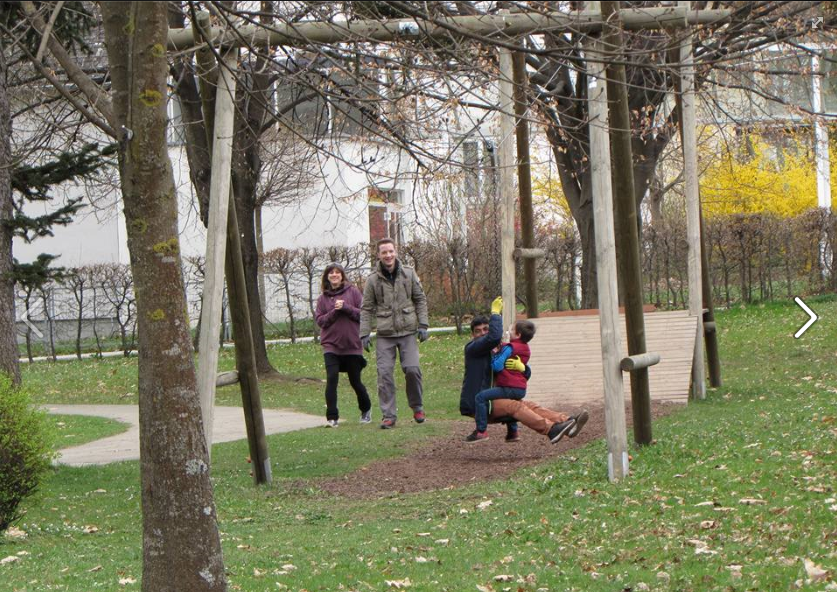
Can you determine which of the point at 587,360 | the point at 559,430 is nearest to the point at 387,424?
the point at 587,360

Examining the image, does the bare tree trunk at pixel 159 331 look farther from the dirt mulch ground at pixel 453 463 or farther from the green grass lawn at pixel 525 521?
the dirt mulch ground at pixel 453 463

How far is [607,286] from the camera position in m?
9.32

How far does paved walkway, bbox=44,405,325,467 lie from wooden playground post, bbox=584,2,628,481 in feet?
18.4

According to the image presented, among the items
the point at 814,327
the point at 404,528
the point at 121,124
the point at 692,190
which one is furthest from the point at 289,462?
the point at 814,327

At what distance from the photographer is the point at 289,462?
12.2 m

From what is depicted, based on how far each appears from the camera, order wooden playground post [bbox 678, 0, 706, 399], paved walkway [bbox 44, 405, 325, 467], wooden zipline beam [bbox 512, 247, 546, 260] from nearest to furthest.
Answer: wooden zipline beam [bbox 512, 247, 546, 260] < paved walkway [bbox 44, 405, 325, 467] < wooden playground post [bbox 678, 0, 706, 399]

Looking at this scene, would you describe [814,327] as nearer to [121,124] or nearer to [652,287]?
[652,287]

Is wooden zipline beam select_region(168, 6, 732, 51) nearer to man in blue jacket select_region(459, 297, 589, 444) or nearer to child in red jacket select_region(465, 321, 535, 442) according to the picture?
man in blue jacket select_region(459, 297, 589, 444)

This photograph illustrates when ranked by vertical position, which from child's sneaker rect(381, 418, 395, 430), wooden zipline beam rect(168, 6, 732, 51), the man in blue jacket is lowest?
child's sneaker rect(381, 418, 395, 430)

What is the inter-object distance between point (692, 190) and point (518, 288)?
11.0 meters

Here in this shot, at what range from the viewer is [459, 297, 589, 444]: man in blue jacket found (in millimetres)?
11078

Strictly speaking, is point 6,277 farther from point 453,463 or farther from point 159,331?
point 159,331

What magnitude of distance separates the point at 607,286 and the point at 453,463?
9.60 feet

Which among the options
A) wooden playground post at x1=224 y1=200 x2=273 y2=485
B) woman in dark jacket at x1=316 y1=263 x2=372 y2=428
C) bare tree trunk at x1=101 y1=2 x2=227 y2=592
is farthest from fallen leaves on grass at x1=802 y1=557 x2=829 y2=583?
woman in dark jacket at x1=316 y1=263 x2=372 y2=428
